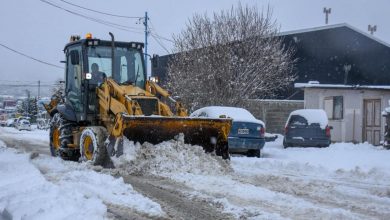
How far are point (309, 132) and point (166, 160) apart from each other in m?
8.92

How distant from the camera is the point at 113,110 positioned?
9945mm

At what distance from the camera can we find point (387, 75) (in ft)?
104

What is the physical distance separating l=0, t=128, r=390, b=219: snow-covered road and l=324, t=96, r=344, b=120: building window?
1219 centimetres

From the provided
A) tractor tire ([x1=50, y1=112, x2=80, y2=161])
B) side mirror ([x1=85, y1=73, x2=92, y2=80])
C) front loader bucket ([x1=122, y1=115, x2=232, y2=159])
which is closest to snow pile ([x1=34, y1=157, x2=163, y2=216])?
front loader bucket ([x1=122, y1=115, x2=232, y2=159])

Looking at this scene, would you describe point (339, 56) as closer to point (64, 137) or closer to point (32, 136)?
point (32, 136)

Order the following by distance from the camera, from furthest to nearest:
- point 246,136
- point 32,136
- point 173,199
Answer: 1. point 32,136
2. point 246,136
3. point 173,199

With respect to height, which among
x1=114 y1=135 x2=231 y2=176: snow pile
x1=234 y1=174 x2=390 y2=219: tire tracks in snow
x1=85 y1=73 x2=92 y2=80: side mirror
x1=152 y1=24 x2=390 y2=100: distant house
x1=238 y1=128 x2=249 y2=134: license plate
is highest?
x1=152 y1=24 x2=390 y2=100: distant house

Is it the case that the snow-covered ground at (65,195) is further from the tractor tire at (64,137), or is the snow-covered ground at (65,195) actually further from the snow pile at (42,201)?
the tractor tire at (64,137)

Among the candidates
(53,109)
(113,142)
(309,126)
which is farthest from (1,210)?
(309,126)

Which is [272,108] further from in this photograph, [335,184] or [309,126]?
[335,184]

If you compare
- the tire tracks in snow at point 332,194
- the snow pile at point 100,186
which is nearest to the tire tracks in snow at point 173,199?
the snow pile at point 100,186

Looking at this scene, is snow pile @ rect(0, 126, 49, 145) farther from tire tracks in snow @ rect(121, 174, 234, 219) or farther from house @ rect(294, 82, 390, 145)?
tire tracks in snow @ rect(121, 174, 234, 219)

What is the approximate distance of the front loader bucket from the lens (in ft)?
30.0

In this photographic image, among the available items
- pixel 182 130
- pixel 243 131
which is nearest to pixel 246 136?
pixel 243 131
